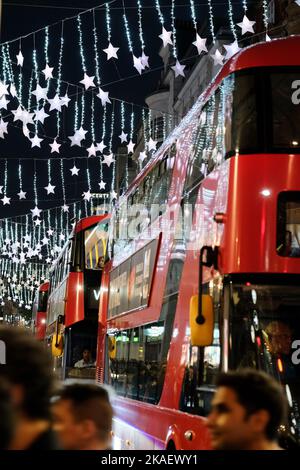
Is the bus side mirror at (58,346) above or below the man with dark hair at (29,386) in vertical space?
below

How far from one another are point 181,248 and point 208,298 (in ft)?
7.21

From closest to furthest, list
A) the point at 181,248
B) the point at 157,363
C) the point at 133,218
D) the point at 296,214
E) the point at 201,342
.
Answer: the point at 201,342 → the point at 296,214 → the point at 181,248 → the point at 157,363 → the point at 133,218

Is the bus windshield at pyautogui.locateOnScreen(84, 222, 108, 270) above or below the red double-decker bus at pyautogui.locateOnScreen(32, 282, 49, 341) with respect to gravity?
above

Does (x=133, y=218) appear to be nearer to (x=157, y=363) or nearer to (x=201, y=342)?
(x=157, y=363)

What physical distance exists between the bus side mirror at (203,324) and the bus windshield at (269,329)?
0.68ft

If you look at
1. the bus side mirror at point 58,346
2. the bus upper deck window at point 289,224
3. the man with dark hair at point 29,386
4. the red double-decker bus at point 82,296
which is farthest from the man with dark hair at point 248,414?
the bus side mirror at point 58,346

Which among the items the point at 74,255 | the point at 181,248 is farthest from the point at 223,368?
the point at 74,255

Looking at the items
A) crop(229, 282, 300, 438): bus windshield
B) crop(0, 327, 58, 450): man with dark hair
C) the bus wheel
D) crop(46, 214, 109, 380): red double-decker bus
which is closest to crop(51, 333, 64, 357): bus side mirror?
crop(46, 214, 109, 380): red double-decker bus

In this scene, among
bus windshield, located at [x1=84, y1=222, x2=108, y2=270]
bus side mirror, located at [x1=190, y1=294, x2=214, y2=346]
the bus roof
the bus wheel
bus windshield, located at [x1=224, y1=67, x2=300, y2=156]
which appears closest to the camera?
bus side mirror, located at [x1=190, y1=294, x2=214, y2=346]

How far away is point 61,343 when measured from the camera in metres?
20.2

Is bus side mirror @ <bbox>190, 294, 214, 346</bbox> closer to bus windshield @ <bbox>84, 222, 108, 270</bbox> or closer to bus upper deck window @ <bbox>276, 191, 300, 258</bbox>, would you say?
bus upper deck window @ <bbox>276, 191, 300, 258</bbox>

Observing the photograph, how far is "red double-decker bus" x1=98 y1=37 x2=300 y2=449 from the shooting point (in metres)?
6.84

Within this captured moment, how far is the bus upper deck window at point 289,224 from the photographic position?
6938mm

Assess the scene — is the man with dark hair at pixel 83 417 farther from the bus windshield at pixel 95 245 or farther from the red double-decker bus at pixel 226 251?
the bus windshield at pixel 95 245
